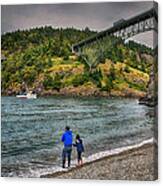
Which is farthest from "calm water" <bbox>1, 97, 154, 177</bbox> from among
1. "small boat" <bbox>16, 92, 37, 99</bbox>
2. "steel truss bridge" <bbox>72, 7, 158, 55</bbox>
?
"steel truss bridge" <bbox>72, 7, 158, 55</bbox>

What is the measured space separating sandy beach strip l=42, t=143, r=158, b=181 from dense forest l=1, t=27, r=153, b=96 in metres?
0.47

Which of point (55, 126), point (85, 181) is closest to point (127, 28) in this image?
point (55, 126)

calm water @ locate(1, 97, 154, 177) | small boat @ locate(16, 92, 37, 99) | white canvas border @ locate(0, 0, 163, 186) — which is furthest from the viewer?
small boat @ locate(16, 92, 37, 99)

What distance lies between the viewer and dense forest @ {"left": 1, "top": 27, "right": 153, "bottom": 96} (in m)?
5.96

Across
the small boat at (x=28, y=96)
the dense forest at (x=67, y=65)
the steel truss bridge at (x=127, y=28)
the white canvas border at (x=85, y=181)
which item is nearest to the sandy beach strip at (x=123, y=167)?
the white canvas border at (x=85, y=181)

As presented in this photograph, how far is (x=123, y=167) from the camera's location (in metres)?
5.81

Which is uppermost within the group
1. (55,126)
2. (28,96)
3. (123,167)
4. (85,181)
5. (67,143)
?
(28,96)

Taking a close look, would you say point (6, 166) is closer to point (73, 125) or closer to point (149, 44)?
point (73, 125)

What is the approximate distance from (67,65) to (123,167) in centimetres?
96

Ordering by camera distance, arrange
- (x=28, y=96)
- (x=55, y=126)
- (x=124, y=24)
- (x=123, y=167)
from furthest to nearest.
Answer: (x=28, y=96) → (x=55, y=126) → (x=124, y=24) → (x=123, y=167)

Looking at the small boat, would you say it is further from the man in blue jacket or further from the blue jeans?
the blue jeans

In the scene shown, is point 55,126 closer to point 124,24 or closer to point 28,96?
point 28,96

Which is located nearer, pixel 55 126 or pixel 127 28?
pixel 127 28

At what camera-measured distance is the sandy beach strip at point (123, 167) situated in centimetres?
573
